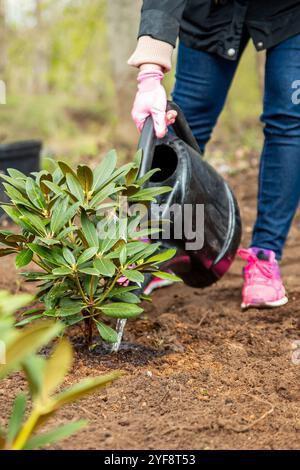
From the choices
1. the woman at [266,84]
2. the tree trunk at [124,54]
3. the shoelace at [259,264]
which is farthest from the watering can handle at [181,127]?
the tree trunk at [124,54]

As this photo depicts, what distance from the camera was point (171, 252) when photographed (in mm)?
1666

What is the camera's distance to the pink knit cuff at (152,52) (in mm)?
1991

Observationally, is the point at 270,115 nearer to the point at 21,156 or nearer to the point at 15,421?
the point at 15,421

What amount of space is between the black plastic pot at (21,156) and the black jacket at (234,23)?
1.60m

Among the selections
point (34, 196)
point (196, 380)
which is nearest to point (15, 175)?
point (34, 196)

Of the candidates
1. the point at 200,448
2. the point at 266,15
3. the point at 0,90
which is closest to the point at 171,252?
the point at 200,448

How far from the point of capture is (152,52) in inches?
78.5

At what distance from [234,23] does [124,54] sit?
3.26m

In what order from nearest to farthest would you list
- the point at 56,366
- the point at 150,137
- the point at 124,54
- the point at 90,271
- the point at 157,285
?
the point at 56,366 → the point at 90,271 → the point at 150,137 → the point at 157,285 → the point at 124,54

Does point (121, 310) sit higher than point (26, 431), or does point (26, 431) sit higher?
point (26, 431)

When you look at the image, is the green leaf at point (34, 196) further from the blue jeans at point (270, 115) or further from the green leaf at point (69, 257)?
the blue jeans at point (270, 115)
